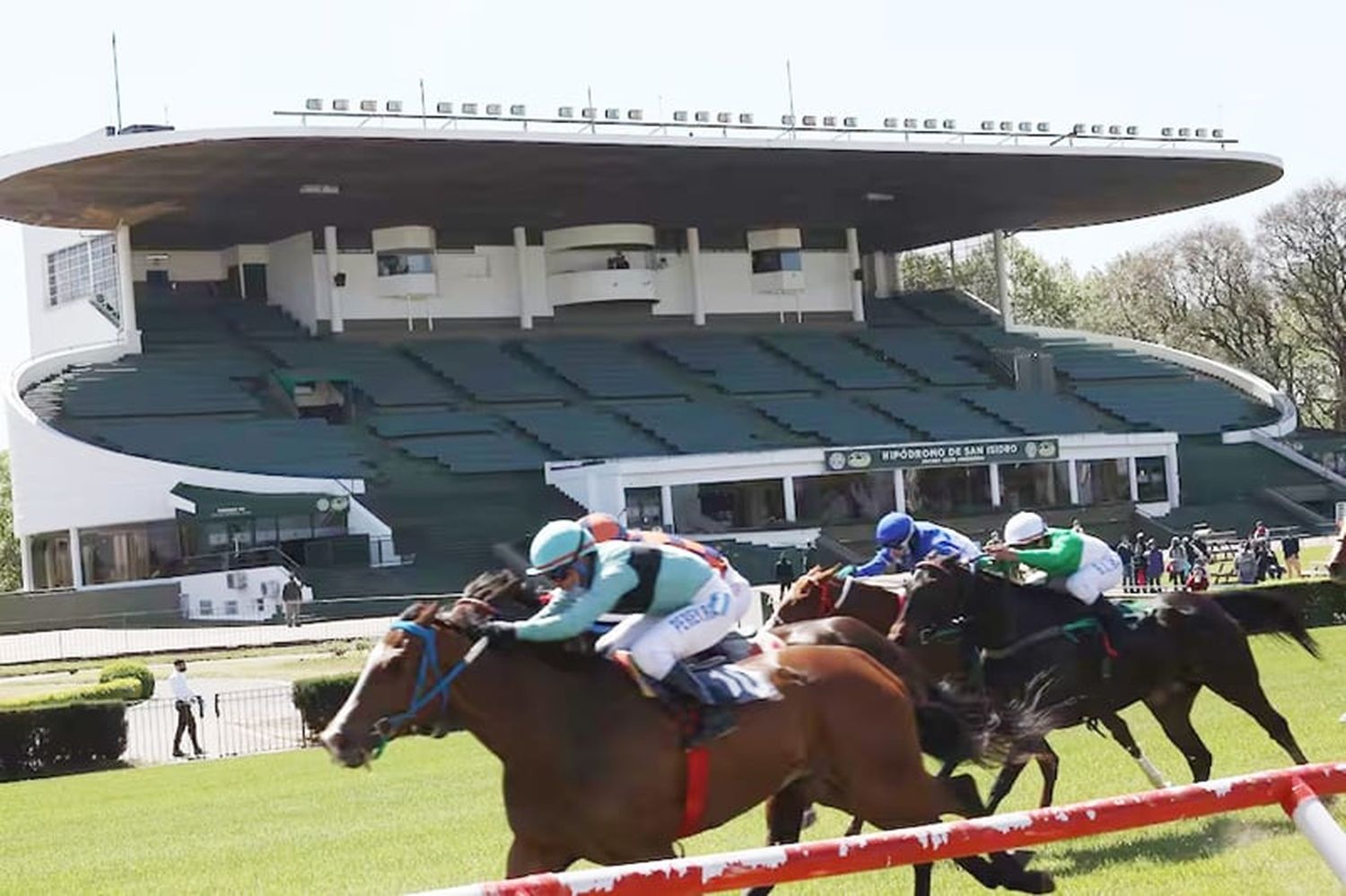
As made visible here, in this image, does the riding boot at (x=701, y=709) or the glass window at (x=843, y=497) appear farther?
the glass window at (x=843, y=497)

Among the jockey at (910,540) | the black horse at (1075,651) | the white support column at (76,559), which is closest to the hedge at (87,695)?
the jockey at (910,540)

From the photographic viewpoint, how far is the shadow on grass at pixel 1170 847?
1023 centimetres

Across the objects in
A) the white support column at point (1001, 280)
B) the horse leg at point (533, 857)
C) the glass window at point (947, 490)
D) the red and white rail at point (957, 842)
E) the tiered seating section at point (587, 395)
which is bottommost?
the glass window at point (947, 490)

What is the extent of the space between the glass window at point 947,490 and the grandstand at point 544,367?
4.2 inches

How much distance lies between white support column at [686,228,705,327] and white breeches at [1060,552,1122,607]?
5371 cm

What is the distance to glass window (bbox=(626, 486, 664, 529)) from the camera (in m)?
51.5

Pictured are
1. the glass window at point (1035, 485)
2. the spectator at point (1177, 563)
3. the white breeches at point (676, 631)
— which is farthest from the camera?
the glass window at point (1035, 485)

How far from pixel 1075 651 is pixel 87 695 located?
18.5 metres

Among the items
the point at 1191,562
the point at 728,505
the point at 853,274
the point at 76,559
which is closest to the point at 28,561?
the point at 76,559

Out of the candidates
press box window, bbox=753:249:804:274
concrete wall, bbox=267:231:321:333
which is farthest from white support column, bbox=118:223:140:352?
press box window, bbox=753:249:804:274

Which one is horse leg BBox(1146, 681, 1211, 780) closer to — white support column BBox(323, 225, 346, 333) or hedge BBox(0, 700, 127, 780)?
hedge BBox(0, 700, 127, 780)

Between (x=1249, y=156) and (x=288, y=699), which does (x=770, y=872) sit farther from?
(x=1249, y=156)

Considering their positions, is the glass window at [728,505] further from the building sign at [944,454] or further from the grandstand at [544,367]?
the building sign at [944,454]

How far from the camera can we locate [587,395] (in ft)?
Result: 192
